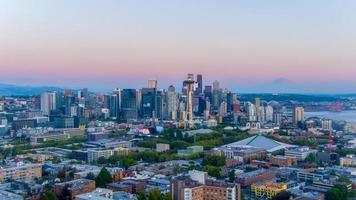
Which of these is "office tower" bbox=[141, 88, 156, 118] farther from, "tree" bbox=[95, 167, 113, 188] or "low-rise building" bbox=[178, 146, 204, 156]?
"tree" bbox=[95, 167, 113, 188]

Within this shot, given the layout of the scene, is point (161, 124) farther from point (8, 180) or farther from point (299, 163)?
point (8, 180)

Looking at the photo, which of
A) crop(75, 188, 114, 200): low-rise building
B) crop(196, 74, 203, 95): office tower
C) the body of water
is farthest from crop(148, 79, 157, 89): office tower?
Answer: crop(75, 188, 114, 200): low-rise building

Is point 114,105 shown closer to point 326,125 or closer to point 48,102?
point 48,102

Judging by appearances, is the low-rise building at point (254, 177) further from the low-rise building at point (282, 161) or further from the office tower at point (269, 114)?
the office tower at point (269, 114)

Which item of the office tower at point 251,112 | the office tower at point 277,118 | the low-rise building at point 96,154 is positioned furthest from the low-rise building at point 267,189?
the office tower at point 251,112

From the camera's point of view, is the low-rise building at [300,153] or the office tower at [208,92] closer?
the low-rise building at [300,153]

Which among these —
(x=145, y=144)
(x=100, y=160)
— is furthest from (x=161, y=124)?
(x=100, y=160)
